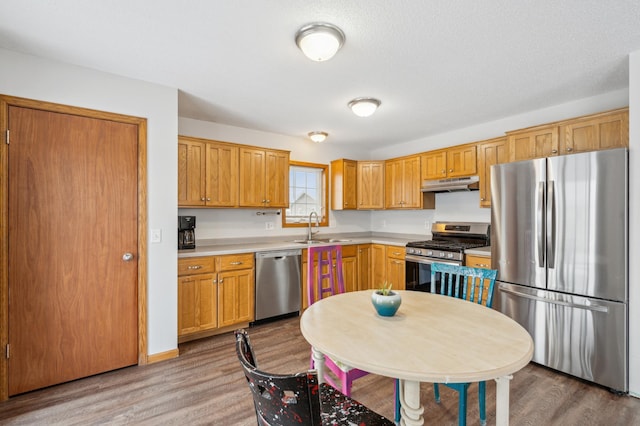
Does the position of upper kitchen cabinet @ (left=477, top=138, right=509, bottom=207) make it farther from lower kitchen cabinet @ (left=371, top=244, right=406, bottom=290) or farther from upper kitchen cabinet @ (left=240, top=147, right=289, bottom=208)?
upper kitchen cabinet @ (left=240, top=147, right=289, bottom=208)

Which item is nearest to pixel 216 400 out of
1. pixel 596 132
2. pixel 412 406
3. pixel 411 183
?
pixel 412 406

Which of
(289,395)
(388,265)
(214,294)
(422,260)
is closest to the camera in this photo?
(289,395)

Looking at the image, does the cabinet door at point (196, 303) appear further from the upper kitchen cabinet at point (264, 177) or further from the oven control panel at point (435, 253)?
the oven control panel at point (435, 253)

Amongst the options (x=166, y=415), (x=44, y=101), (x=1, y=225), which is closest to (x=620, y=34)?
(x=166, y=415)

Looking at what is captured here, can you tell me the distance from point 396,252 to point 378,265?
42 cm

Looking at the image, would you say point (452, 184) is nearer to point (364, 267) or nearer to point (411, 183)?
point (411, 183)

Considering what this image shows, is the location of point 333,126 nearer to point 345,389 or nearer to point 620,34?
point 620,34

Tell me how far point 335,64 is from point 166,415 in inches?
110

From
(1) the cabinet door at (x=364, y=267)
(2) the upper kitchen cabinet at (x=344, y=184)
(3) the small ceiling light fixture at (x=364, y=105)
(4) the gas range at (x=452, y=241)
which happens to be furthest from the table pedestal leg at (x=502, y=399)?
(2) the upper kitchen cabinet at (x=344, y=184)

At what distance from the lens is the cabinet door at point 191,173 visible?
134 inches

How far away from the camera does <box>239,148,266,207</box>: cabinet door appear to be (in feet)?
12.7

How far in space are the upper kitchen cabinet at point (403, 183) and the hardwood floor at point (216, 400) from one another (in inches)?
98.9

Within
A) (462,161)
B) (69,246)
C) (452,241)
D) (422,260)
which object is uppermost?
(462,161)

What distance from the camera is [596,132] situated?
2.73m
